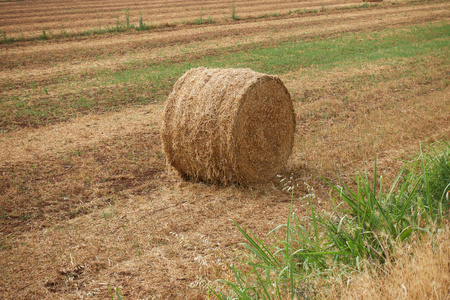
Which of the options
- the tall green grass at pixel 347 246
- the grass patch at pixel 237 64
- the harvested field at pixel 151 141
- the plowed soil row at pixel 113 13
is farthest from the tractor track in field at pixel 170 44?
the tall green grass at pixel 347 246

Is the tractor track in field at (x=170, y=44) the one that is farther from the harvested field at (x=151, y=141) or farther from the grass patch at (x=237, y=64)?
the grass patch at (x=237, y=64)

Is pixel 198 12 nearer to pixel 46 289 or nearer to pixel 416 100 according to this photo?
pixel 416 100

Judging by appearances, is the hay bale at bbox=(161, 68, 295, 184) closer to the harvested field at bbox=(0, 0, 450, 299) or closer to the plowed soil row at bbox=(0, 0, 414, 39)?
the harvested field at bbox=(0, 0, 450, 299)

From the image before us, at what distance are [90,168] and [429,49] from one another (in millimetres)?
13318

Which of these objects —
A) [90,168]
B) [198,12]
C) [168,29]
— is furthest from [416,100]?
[198,12]

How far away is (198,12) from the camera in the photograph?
2708cm

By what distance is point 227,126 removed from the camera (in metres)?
5.71

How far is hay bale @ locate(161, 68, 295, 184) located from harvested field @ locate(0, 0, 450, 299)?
0.29 metres

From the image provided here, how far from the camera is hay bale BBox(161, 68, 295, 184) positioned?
5777 mm

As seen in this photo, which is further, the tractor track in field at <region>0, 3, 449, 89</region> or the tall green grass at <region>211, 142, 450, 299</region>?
the tractor track in field at <region>0, 3, 449, 89</region>

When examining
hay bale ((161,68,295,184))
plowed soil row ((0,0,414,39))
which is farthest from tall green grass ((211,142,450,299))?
plowed soil row ((0,0,414,39))

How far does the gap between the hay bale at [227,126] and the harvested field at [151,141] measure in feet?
0.97

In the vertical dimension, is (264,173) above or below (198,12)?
below

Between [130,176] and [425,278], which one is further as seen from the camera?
[130,176]
